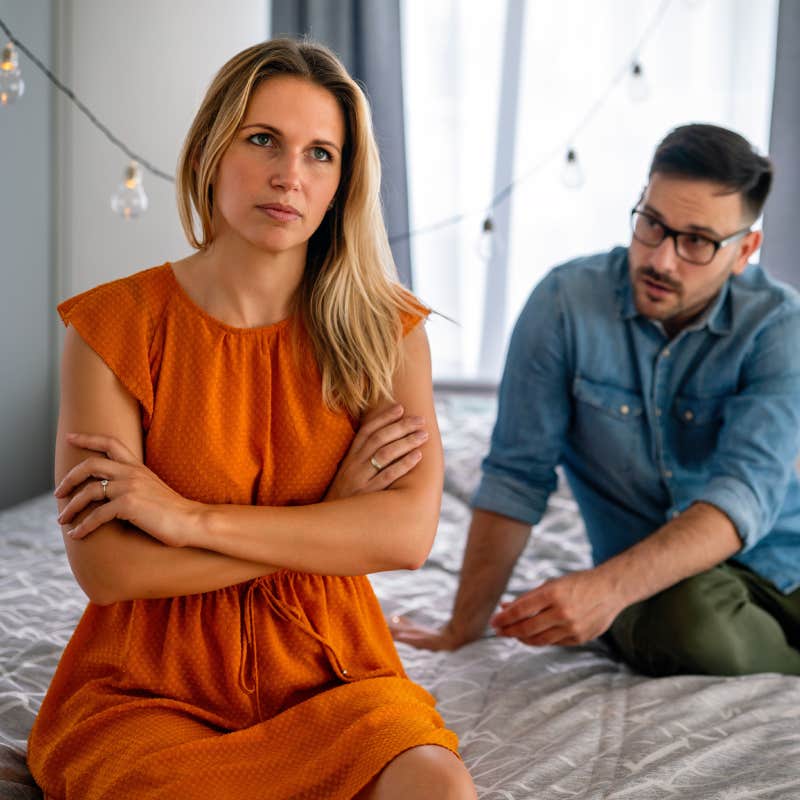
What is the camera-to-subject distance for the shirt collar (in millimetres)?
1841

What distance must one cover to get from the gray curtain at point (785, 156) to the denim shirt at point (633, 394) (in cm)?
113

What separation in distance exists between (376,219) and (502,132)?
189 cm

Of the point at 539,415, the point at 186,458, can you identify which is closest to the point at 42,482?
the point at 539,415

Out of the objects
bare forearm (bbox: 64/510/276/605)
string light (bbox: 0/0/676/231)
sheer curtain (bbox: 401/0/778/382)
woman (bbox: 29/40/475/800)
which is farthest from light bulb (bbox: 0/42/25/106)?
bare forearm (bbox: 64/510/276/605)

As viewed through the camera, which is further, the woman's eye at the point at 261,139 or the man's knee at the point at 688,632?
the man's knee at the point at 688,632

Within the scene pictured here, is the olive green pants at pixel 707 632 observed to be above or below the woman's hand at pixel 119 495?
below

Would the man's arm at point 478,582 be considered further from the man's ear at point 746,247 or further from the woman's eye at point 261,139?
the woman's eye at point 261,139

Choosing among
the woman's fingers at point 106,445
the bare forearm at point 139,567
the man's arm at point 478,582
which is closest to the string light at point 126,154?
the man's arm at point 478,582

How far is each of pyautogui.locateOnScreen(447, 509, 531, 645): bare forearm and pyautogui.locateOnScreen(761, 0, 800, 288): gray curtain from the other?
1491 millimetres

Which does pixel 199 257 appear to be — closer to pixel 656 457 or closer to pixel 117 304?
pixel 117 304

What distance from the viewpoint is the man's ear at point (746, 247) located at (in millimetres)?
1842

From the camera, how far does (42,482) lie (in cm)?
346

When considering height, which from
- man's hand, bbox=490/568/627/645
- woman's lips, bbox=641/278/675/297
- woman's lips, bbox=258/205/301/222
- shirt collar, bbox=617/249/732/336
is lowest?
man's hand, bbox=490/568/627/645

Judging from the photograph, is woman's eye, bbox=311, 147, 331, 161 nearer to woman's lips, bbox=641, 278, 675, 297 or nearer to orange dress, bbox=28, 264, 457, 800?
orange dress, bbox=28, 264, 457, 800
